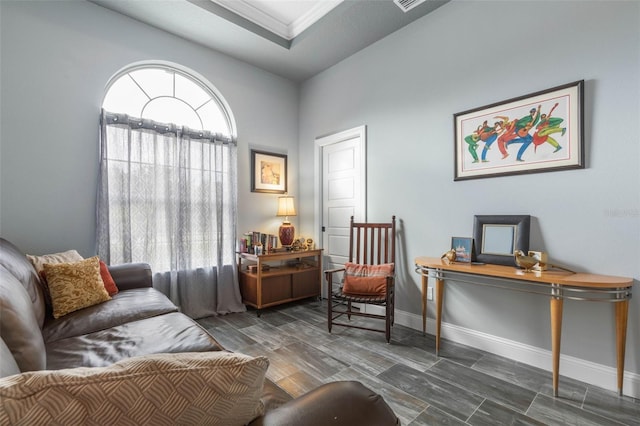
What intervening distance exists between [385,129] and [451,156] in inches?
32.8

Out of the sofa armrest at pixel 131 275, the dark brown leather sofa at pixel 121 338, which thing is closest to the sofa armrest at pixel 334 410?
the dark brown leather sofa at pixel 121 338

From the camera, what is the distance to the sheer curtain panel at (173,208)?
2730 millimetres

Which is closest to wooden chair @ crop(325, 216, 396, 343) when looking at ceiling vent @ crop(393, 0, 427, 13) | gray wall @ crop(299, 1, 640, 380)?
gray wall @ crop(299, 1, 640, 380)

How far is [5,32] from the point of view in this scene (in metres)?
2.25

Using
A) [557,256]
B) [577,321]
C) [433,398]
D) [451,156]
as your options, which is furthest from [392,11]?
[433,398]

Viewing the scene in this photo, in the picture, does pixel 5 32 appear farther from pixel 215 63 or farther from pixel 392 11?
pixel 392 11

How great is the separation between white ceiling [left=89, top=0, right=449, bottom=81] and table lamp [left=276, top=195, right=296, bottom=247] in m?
1.84

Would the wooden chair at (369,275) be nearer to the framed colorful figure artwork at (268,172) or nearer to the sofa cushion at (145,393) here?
the framed colorful figure artwork at (268,172)

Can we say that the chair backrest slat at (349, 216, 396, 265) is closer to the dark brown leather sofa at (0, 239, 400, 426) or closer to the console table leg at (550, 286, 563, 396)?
the console table leg at (550, 286, 563, 396)

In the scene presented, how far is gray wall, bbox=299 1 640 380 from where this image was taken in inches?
72.3

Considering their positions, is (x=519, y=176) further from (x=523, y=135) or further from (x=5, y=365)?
(x=5, y=365)

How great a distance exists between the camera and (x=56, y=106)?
2461mm

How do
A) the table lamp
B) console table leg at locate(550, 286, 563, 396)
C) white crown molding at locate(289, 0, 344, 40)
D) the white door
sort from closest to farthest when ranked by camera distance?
1. console table leg at locate(550, 286, 563, 396)
2. white crown molding at locate(289, 0, 344, 40)
3. the white door
4. the table lamp

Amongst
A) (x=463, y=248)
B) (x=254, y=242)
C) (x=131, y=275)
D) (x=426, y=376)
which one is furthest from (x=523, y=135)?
(x=131, y=275)
